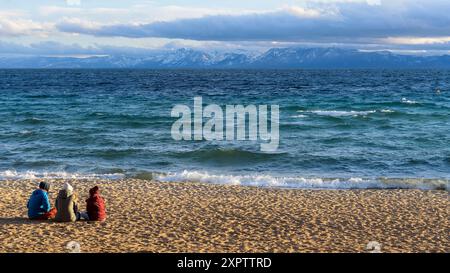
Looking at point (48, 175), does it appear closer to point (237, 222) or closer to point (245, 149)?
point (245, 149)

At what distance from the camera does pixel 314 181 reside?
71.1 ft

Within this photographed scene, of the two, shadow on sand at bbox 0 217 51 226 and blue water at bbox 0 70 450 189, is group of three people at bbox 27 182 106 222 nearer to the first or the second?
shadow on sand at bbox 0 217 51 226

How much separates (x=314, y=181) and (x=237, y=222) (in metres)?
7.46

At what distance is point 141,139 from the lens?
109ft

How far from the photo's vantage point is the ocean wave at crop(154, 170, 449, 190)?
69.5ft

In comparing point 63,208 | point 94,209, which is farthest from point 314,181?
point 63,208

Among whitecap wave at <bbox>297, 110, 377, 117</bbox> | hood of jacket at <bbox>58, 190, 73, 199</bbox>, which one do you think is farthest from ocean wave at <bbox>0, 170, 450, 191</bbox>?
whitecap wave at <bbox>297, 110, 377, 117</bbox>

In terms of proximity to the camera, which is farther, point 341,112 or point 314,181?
point 341,112

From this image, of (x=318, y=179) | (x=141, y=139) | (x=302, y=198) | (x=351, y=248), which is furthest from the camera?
(x=141, y=139)

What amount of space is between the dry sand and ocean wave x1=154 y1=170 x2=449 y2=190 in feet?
4.03
